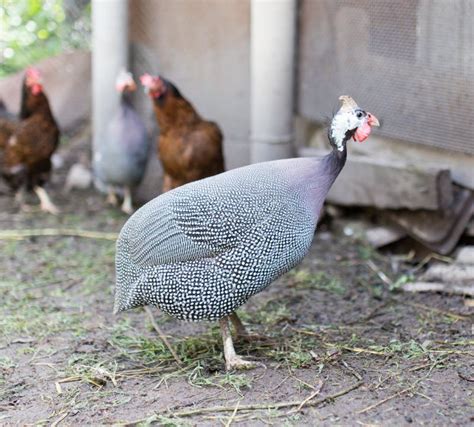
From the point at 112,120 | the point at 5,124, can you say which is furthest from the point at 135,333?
the point at 5,124

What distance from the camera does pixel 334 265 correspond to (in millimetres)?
5062

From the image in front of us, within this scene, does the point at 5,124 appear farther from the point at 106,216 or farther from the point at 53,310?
the point at 53,310

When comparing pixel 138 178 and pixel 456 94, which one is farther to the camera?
pixel 138 178

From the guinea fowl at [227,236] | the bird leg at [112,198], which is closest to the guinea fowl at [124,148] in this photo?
the bird leg at [112,198]

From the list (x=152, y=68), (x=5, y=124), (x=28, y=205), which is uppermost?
(x=152, y=68)

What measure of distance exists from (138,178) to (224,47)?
1196 millimetres

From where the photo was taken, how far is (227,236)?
3430 mm

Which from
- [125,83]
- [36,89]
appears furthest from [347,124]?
[36,89]

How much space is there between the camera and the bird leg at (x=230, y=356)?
11.7ft

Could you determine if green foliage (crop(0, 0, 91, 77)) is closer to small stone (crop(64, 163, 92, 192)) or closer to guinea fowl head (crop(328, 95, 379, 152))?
small stone (crop(64, 163, 92, 192))

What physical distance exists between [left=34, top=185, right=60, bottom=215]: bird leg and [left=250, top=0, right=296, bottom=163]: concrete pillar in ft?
5.52

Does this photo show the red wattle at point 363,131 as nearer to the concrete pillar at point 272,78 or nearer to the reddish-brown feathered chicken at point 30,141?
the concrete pillar at point 272,78

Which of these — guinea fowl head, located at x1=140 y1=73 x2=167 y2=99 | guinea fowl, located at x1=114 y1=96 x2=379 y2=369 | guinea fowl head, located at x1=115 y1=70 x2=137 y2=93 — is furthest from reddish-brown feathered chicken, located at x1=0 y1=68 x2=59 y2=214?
guinea fowl, located at x1=114 y1=96 x2=379 y2=369

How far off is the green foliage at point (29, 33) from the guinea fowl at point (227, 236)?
4.44m
